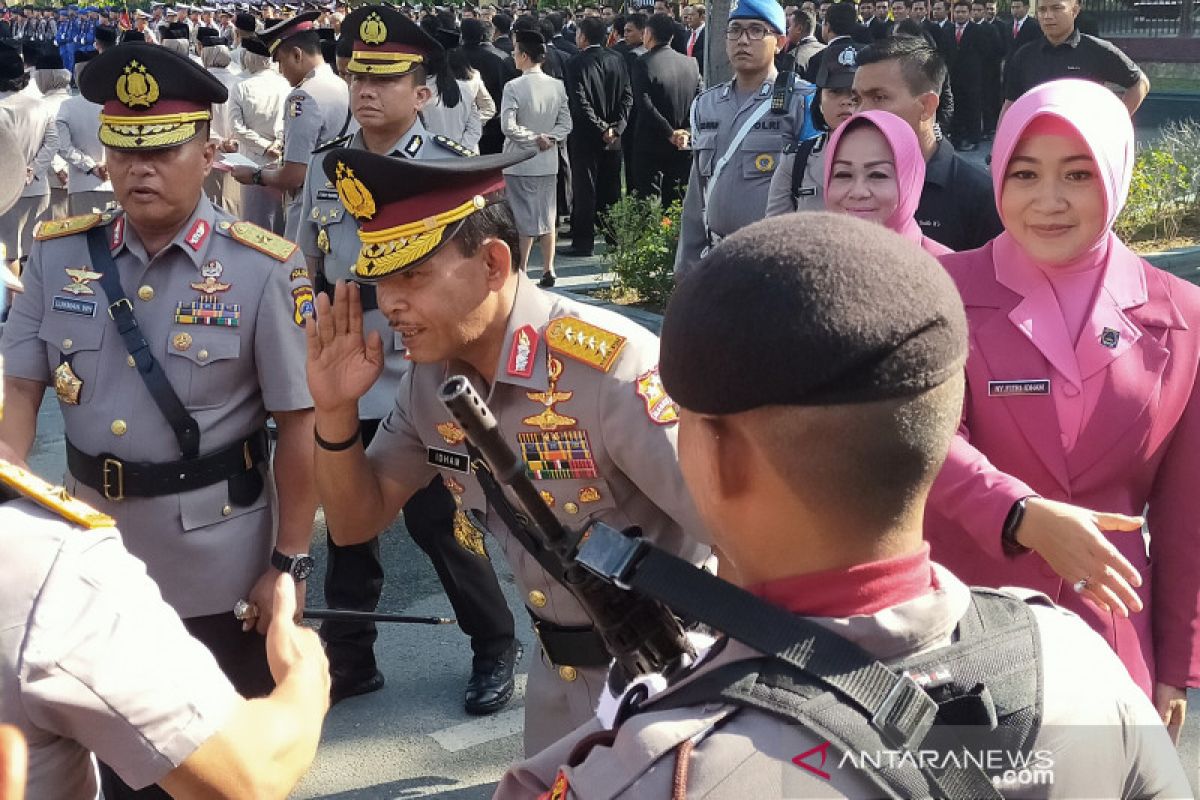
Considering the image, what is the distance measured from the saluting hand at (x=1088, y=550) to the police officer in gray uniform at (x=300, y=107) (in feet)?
17.5

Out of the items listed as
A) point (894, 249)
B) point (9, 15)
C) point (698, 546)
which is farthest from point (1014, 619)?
point (9, 15)

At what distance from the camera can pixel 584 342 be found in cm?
271

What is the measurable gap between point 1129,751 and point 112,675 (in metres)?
1.17

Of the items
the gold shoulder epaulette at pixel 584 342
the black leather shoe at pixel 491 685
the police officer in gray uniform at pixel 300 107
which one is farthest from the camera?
the police officer in gray uniform at pixel 300 107

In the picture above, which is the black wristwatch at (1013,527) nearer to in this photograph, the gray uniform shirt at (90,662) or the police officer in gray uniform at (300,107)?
the gray uniform shirt at (90,662)

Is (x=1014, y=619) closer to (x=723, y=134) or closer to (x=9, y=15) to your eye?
(x=723, y=134)

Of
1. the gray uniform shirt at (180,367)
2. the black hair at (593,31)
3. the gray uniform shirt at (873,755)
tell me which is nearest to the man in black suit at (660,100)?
the black hair at (593,31)

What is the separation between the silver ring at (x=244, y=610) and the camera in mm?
3293

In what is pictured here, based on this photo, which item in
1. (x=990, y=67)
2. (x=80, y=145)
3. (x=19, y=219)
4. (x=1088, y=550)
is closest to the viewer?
(x=1088, y=550)

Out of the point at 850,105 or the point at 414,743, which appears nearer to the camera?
the point at 414,743

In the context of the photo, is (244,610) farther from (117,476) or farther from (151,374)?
(151,374)

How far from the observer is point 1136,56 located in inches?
1152

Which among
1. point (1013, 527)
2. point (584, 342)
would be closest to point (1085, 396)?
point (1013, 527)

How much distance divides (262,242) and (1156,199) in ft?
30.2
